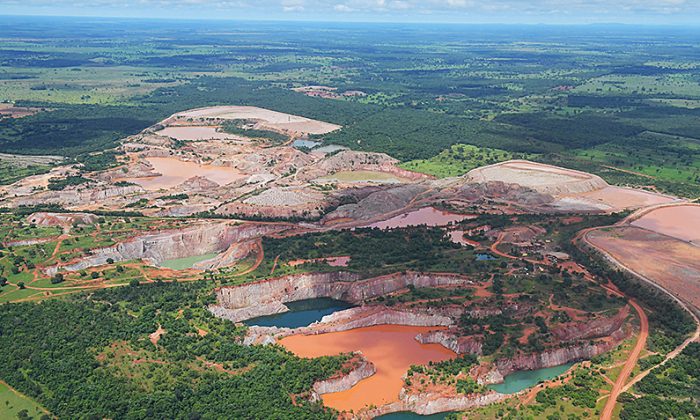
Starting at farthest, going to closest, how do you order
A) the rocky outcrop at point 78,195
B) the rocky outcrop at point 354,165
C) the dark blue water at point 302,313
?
the rocky outcrop at point 354,165
the rocky outcrop at point 78,195
the dark blue water at point 302,313

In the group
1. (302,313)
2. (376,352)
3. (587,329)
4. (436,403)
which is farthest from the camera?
(302,313)

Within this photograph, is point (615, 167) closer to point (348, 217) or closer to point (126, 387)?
point (348, 217)

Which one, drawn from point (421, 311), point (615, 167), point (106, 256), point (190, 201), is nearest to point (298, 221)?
point (190, 201)

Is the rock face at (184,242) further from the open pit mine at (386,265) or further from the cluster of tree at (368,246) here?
the cluster of tree at (368,246)

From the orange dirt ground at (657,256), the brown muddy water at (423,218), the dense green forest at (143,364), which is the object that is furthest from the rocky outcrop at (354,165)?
the dense green forest at (143,364)

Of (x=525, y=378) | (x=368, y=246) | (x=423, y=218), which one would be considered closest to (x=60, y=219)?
(x=368, y=246)

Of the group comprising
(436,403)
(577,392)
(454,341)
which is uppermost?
(577,392)

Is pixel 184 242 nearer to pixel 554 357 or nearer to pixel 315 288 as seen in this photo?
pixel 315 288
